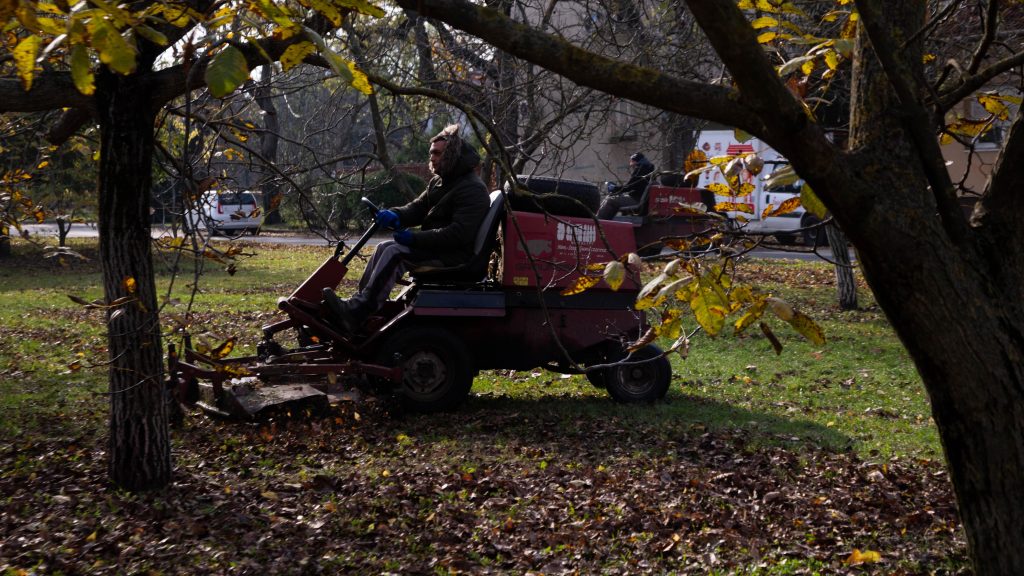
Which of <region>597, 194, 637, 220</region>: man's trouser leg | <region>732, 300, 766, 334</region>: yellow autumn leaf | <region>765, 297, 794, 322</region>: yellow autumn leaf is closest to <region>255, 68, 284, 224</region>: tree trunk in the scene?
<region>732, 300, 766, 334</region>: yellow autumn leaf

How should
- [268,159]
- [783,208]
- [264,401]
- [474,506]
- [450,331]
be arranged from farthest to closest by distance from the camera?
[450,331], [268,159], [264,401], [474,506], [783,208]

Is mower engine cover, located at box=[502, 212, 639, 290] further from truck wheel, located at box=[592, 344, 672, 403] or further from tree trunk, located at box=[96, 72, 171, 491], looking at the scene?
tree trunk, located at box=[96, 72, 171, 491]

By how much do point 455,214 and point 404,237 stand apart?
1.47 feet

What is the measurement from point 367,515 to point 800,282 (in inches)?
594

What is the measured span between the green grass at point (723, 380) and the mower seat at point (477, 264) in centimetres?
120

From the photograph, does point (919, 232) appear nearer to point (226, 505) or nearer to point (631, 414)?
point (226, 505)

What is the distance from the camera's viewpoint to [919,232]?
133 inches

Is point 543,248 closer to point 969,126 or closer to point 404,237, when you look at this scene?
point 404,237

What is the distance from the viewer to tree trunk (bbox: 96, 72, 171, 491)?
210 inches

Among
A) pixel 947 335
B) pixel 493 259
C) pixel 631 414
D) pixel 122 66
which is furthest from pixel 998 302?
pixel 493 259

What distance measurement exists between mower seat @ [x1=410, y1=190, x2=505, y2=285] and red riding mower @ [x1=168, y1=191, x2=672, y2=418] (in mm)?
11

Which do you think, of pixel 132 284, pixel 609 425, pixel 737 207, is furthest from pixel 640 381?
pixel 737 207

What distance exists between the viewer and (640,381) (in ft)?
28.2

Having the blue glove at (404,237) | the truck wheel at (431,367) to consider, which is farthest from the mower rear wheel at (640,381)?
the blue glove at (404,237)
